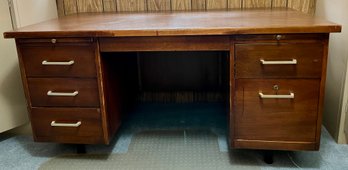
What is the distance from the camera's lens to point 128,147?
1632 millimetres

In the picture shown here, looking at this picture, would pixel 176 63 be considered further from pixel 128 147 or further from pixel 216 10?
pixel 128 147

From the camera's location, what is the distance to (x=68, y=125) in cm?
140

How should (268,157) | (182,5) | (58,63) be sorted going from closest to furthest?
(58,63) → (268,157) → (182,5)

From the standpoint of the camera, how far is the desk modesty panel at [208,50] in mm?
1207

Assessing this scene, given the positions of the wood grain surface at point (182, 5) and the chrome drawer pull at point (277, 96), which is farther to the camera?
the wood grain surface at point (182, 5)

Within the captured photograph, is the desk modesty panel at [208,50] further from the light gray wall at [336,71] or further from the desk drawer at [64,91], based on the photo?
the light gray wall at [336,71]

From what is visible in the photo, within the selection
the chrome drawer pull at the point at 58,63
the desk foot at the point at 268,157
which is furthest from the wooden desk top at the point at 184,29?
the desk foot at the point at 268,157

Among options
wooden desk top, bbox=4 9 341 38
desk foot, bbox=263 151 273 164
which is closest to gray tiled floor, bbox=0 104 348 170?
desk foot, bbox=263 151 273 164

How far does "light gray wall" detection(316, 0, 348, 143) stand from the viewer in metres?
1.52

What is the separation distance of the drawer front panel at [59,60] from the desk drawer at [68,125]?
0.17 m

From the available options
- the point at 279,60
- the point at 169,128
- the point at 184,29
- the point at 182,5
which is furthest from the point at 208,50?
the point at 182,5

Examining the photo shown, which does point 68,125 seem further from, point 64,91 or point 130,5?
point 130,5

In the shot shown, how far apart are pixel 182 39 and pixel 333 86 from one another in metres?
0.91

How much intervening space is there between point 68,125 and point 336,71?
1336 millimetres
